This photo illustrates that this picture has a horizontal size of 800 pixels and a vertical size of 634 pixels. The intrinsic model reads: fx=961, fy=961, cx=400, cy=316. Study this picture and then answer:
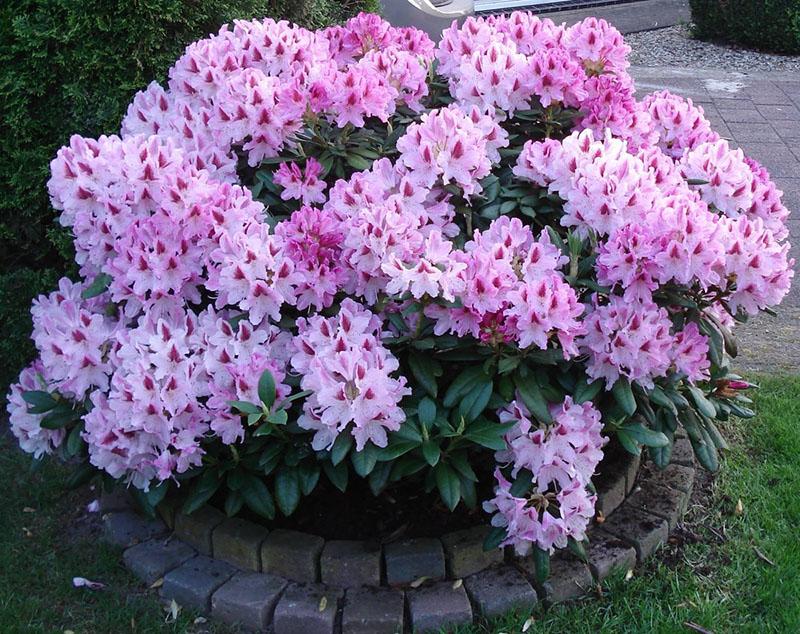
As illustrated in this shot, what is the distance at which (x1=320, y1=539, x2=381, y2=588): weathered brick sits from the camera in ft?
8.21

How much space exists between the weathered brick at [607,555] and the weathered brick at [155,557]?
110 cm

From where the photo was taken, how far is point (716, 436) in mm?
2654

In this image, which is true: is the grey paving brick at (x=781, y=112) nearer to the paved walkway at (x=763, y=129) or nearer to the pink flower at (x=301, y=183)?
the paved walkway at (x=763, y=129)

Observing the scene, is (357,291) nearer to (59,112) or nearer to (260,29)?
(260,29)

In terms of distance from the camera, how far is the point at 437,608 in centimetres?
243

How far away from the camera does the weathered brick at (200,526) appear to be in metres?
2.64

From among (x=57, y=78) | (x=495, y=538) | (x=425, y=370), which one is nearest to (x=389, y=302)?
(x=425, y=370)

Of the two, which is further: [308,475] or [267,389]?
[308,475]

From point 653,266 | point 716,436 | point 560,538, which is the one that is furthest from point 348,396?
point 716,436

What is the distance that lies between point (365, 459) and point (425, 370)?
0.29m

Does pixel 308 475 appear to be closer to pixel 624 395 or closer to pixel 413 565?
pixel 413 565

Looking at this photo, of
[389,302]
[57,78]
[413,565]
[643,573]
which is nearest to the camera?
[389,302]

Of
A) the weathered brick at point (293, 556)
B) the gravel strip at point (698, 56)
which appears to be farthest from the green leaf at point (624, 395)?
the gravel strip at point (698, 56)

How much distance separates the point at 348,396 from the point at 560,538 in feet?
2.09
